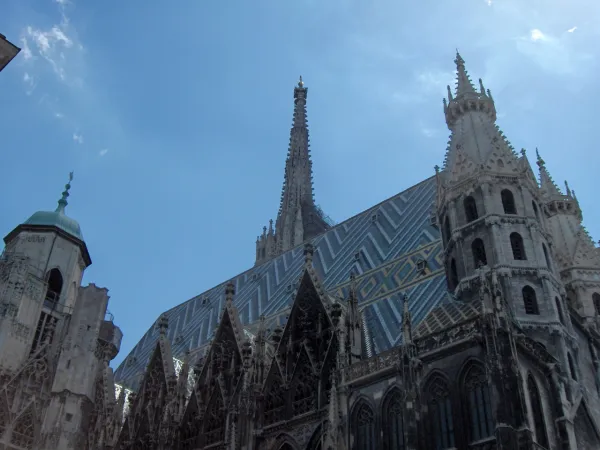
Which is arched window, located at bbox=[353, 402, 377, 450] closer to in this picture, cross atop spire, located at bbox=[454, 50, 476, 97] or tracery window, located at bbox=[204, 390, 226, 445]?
tracery window, located at bbox=[204, 390, 226, 445]

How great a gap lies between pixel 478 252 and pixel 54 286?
77.9ft

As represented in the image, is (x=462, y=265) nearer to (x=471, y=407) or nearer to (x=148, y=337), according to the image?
(x=471, y=407)

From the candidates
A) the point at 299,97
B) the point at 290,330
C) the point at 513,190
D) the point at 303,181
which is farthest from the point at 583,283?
the point at 299,97

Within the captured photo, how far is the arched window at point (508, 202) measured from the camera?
2903 cm

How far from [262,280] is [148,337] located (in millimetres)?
10244

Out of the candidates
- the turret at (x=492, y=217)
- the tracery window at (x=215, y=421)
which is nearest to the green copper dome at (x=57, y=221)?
the tracery window at (x=215, y=421)

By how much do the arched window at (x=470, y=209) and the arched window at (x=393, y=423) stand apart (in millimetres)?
9229

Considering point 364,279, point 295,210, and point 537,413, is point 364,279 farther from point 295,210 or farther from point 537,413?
point 295,210

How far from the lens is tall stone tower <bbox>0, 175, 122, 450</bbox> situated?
112 feet

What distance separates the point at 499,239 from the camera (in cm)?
2756

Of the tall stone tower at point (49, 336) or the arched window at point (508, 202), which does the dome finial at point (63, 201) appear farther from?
the arched window at point (508, 202)

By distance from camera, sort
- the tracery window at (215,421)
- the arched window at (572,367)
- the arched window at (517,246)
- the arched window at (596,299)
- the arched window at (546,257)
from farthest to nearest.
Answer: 1. the arched window at (596,299)
2. the tracery window at (215,421)
3. the arched window at (517,246)
4. the arched window at (546,257)
5. the arched window at (572,367)

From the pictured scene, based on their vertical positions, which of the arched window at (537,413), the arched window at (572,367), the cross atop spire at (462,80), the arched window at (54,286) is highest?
the cross atop spire at (462,80)

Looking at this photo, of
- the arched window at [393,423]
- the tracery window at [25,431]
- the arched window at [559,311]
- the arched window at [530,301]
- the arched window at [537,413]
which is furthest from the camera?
the tracery window at [25,431]
